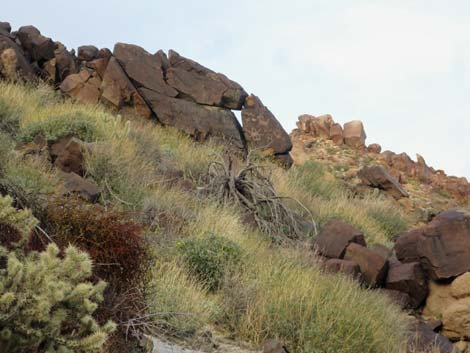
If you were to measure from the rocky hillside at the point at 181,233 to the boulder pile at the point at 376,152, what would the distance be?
22.2 feet

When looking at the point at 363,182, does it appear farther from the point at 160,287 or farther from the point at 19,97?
the point at 160,287

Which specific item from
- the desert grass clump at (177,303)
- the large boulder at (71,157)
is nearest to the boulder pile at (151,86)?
the large boulder at (71,157)

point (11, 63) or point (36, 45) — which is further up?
point (36, 45)

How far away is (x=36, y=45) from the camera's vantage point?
1903cm

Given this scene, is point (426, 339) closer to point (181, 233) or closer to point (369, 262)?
point (369, 262)

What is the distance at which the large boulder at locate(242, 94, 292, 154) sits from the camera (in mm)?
19767

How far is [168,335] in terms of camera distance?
6.48 meters

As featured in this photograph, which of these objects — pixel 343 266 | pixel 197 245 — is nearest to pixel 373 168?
pixel 343 266

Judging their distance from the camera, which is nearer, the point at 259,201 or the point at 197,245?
the point at 197,245

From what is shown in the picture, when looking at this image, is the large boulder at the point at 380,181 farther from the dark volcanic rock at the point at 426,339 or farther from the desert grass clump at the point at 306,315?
the desert grass clump at the point at 306,315

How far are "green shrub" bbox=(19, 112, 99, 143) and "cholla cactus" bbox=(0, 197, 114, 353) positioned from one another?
360 inches

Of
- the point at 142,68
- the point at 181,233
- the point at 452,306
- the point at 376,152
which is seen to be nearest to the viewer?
the point at 181,233

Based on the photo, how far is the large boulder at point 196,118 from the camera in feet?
61.3

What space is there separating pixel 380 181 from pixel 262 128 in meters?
5.84
